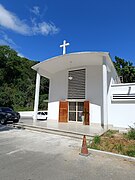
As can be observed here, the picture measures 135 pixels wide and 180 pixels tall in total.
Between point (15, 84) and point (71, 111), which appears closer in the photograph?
point (71, 111)

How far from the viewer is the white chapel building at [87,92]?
34.2 feet

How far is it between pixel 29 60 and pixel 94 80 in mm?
33405

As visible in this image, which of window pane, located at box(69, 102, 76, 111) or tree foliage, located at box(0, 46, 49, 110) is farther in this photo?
tree foliage, located at box(0, 46, 49, 110)

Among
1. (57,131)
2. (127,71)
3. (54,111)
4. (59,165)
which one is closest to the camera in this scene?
(59,165)

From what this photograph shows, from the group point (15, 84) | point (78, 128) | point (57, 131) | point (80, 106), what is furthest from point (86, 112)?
point (15, 84)

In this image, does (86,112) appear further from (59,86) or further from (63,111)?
(59,86)

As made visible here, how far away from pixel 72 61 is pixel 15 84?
25.8m

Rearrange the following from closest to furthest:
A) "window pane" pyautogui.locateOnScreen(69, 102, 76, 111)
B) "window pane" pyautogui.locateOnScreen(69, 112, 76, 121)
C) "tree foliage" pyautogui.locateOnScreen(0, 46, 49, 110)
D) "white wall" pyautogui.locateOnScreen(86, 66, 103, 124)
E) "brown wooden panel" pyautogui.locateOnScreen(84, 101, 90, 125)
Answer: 1. "white wall" pyautogui.locateOnScreen(86, 66, 103, 124)
2. "brown wooden panel" pyautogui.locateOnScreen(84, 101, 90, 125)
3. "window pane" pyautogui.locateOnScreen(69, 112, 76, 121)
4. "window pane" pyautogui.locateOnScreen(69, 102, 76, 111)
5. "tree foliage" pyautogui.locateOnScreen(0, 46, 49, 110)

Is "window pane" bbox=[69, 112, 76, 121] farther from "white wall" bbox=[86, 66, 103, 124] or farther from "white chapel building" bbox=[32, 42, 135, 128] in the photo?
"white wall" bbox=[86, 66, 103, 124]

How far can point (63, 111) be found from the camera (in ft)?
44.4

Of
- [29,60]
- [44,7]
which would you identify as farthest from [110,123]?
[29,60]

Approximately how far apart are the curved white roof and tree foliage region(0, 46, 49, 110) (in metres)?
16.6

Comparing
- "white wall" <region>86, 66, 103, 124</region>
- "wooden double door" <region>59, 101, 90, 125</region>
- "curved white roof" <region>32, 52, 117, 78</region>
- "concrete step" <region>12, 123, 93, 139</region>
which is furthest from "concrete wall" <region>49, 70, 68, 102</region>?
"concrete step" <region>12, 123, 93, 139</region>

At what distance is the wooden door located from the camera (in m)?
13.4
